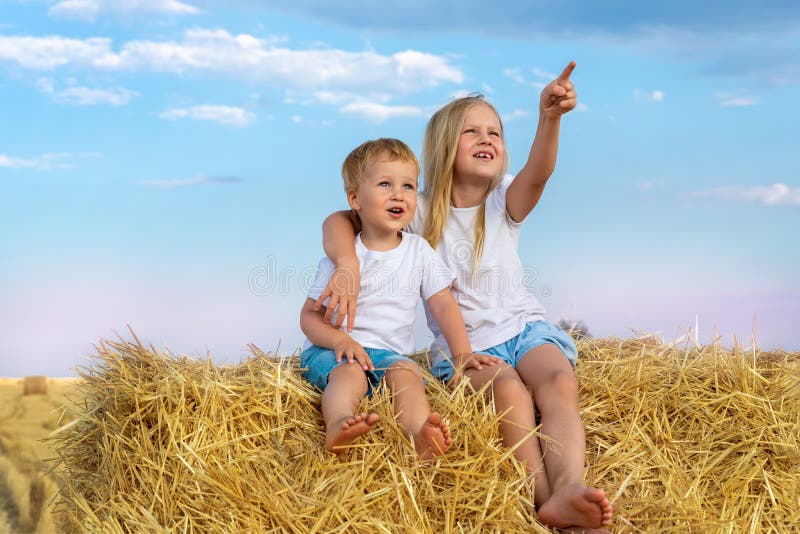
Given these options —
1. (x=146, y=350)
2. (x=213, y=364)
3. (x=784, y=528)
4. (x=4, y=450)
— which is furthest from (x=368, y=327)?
(x=4, y=450)

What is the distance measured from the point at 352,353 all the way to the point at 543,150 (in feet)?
3.33

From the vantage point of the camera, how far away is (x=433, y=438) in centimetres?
209

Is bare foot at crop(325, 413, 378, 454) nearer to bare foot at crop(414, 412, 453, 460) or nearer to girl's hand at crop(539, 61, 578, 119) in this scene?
bare foot at crop(414, 412, 453, 460)

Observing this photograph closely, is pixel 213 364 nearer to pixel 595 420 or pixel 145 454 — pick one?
pixel 145 454

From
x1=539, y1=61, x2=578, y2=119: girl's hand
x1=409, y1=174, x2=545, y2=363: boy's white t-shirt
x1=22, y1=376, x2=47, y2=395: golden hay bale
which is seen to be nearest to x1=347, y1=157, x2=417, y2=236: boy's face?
x1=409, y1=174, x2=545, y2=363: boy's white t-shirt

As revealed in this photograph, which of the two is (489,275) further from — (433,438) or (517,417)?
(433,438)

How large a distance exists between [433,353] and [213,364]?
0.84 metres

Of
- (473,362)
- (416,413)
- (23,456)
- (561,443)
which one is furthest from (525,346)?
(23,456)

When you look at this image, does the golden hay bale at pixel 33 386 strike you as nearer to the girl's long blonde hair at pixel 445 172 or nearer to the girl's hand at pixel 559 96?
the girl's long blonde hair at pixel 445 172

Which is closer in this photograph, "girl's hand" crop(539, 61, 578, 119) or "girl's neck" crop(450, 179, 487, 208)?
"girl's hand" crop(539, 61, 578, 119)

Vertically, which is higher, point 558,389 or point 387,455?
point 558,389

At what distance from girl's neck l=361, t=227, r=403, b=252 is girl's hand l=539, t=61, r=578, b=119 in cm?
73

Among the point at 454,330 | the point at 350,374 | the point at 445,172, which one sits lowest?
the point at 350,374

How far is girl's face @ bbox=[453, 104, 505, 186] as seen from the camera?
286 centimetres
